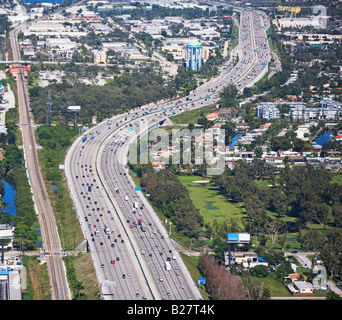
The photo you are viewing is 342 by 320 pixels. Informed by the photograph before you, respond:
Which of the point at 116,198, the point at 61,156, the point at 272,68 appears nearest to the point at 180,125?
the point at 61,156

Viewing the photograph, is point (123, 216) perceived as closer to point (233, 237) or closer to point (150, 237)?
point (150, 237)

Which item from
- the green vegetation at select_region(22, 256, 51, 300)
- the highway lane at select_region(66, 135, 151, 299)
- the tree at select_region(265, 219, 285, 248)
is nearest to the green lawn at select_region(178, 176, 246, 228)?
the tree at select_region(265, 219, 285, 248)

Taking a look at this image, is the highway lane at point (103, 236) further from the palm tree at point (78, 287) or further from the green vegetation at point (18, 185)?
the green vegetation at point (18, 185)

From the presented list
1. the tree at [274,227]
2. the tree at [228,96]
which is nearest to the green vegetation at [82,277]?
the tree at [274,227]

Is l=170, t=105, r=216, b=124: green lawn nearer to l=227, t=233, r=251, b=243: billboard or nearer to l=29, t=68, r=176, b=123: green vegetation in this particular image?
l=29, t=68, r=176, b=123: green vegetation

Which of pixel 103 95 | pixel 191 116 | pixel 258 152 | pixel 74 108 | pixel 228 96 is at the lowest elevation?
pixel 258 152

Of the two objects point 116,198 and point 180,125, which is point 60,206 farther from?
point 180,125

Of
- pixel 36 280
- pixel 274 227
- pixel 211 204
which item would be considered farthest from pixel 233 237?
pixel 211 204
